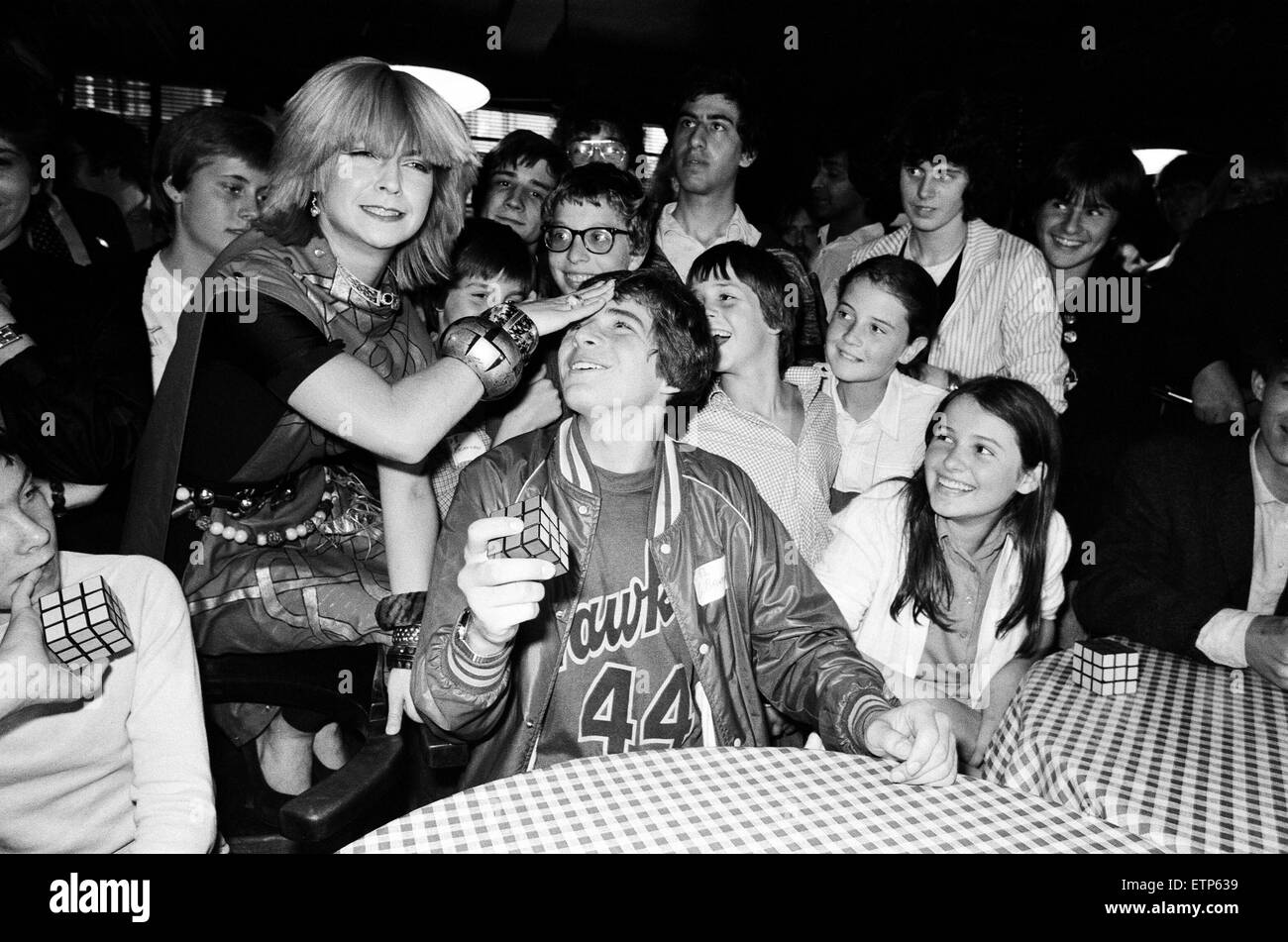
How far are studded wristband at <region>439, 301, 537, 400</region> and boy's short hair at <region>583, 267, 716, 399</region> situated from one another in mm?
273

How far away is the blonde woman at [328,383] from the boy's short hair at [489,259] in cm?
47

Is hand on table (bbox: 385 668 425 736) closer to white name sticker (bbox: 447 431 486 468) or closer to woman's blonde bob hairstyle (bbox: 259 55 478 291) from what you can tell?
white name sticker (bbox: 447 431 486 468)

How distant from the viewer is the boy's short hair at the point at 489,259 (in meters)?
2.60

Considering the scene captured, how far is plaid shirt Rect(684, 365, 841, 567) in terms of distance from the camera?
2475 millimetres

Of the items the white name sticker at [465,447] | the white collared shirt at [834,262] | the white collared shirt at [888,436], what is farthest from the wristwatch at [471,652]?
the white collared shirt at [834,262]

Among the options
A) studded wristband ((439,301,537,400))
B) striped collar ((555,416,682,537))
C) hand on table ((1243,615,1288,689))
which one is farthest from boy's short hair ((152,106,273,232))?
hand on table ((1243,615,1288,689))

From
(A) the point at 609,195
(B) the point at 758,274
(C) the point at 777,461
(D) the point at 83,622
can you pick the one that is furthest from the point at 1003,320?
(D) the point at 83,622

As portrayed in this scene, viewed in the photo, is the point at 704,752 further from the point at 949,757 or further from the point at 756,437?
the point at 756,437

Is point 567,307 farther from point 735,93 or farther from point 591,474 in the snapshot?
point 735,93

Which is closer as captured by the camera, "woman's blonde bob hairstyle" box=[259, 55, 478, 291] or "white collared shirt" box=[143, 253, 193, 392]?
"woman's blonde bob hairstyle" box=[259, 55, 478, 291]

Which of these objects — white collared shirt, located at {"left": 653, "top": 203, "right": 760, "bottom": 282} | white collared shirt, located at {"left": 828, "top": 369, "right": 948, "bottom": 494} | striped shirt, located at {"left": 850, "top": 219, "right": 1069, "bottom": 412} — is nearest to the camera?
white collared shirt, located at {"left": 828, "top": 369, "right": 948, "bottom": 494}

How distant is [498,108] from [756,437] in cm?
768
